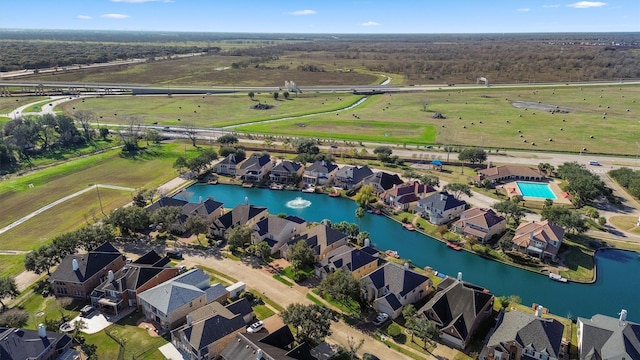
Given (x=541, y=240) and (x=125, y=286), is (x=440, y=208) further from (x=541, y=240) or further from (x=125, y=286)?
(x=125, y=286)

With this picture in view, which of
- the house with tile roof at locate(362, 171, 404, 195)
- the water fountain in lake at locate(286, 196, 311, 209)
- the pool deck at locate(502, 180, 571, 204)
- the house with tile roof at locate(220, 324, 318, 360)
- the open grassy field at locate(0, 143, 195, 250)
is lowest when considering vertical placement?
the water fountain in lake at locate(286, 196, 311, 209)

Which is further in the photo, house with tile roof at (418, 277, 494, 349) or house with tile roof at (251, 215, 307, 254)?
house with tile roof at (251, 215, 307, 254)

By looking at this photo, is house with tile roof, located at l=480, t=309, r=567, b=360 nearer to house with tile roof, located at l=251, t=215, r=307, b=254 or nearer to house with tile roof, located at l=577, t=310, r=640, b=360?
house with tile roof, located at l=577, t=310, r=640, b=360

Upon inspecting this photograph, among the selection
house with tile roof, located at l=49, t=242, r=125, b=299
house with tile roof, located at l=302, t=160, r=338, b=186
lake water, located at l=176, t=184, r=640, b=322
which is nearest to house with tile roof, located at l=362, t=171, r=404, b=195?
house with tile roof, located at l=302, t=160, r=338, b=186

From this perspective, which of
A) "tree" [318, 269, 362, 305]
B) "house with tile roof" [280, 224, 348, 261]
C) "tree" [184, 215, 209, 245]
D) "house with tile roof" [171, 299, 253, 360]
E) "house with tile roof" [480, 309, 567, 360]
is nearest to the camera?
"house with tile roof" [171, 299, 253, 360]

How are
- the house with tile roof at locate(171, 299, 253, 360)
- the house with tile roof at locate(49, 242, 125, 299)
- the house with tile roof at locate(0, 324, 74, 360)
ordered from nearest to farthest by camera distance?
the house with tile roof at locate(0, 324, 74, 360)
the house with tile roof at locate(171, 299, 253, 360)
the house with tile roof at locate(49, 242, 125, 299)

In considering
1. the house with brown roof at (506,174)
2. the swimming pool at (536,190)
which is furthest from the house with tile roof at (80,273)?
the swimming pool at (536,190)

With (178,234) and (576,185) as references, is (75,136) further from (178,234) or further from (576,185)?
(576,185)
